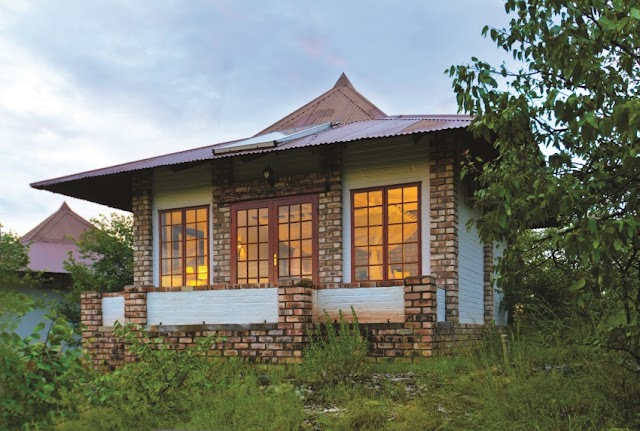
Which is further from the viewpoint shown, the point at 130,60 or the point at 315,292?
the point at 315,292

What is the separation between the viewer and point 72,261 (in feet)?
49.3

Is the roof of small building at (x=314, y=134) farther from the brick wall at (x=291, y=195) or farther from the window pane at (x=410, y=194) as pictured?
the window pane at (x=410, y=194)

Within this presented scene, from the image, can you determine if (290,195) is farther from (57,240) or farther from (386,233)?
(57,240)

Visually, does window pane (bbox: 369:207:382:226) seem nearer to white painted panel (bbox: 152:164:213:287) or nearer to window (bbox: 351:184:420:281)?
window (bbox: 351:184:420:281)

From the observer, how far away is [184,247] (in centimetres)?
1156

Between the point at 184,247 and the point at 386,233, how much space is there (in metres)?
3.98

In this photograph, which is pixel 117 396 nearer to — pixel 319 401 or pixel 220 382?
pixel 220 382

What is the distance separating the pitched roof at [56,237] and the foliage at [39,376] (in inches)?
583

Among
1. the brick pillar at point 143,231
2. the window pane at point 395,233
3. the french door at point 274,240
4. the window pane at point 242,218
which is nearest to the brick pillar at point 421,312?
the window pane at point 395,233

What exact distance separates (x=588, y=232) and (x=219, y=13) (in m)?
2.74

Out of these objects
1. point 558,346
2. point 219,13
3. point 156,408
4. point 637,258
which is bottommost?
point 156,408

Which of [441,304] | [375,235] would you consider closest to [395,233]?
[375,235]

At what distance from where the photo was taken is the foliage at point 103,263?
48.1ft

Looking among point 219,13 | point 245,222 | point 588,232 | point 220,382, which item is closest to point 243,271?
point 245,222
